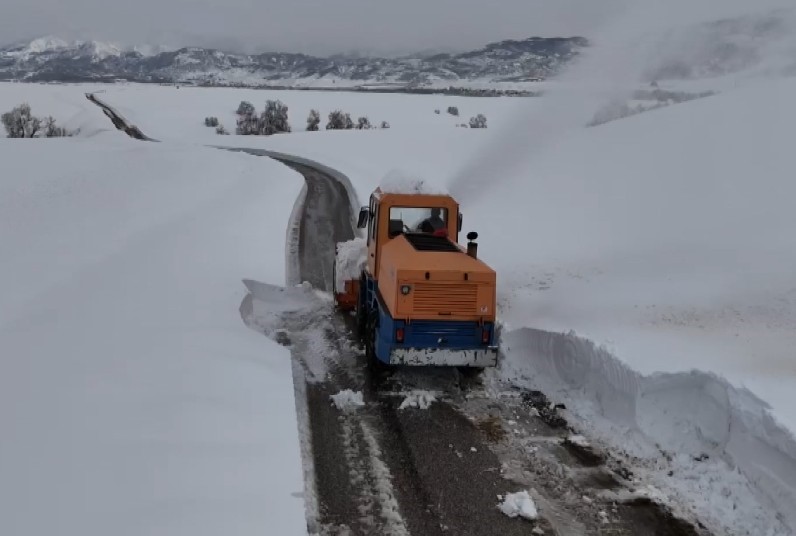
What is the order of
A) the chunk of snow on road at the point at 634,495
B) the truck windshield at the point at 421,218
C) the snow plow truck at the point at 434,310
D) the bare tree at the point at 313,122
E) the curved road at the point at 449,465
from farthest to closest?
the bare tree at the point at 313,122
the truck windshield at the point at 421,218
the snow plow truck at the point at 434,310
the chunk of snow on road at the point at 634,495
the curved road at the point at 449,465

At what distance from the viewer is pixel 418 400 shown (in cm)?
888

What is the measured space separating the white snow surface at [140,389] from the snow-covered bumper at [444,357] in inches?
63.7

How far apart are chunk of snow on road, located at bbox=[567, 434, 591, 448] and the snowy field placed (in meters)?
0.23

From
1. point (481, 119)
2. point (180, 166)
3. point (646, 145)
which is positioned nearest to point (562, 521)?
point (646, 145)

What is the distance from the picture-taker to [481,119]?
77.2 meters

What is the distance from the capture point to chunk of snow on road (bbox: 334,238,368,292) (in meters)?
12.1

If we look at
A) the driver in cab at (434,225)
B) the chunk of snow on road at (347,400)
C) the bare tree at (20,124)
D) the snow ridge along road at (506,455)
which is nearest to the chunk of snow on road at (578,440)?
the snow ridge along road at (506,455)

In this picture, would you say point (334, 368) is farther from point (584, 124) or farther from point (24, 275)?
point (584, 124)

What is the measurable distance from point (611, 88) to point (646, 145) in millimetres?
10348

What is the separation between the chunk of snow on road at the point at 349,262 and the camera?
39.7 feet

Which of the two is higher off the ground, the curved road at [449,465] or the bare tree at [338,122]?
the bare tree at [338,122]

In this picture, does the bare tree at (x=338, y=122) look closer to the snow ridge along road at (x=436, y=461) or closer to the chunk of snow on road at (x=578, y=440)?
the snow ridge along road at (x=436, y=461)

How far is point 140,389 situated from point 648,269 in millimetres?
10109

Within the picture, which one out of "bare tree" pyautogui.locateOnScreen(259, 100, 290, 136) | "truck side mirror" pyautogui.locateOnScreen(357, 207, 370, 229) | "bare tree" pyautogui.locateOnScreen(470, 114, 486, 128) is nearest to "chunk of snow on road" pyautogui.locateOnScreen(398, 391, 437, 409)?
"truck side mirror" pyautogui.locateOnScreen(357, 207, 370, 229)
